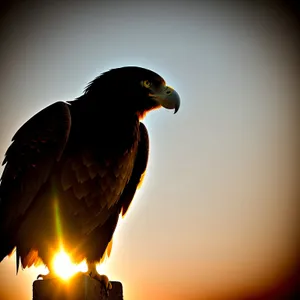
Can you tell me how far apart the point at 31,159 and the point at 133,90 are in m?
1.43

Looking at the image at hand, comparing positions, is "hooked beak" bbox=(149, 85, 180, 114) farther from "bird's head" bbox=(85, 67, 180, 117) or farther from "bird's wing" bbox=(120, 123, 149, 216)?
"bird's wing" bbox=(120, 123, 149, 216)

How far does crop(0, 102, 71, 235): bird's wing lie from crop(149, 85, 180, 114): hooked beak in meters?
1.18

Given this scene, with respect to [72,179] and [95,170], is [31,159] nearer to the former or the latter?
[72,179]

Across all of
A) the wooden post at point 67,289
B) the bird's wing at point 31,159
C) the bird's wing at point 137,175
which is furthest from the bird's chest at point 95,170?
the wooden post at point 67,289

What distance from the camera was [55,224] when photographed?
5.33 meters

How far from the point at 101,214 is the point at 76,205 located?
30 centimetres

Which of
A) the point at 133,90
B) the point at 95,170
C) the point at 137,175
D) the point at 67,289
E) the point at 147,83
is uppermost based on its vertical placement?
the point at 147,83

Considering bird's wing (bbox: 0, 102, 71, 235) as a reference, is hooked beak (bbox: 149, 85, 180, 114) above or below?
above

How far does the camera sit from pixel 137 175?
20.5 feet

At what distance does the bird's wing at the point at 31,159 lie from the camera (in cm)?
541

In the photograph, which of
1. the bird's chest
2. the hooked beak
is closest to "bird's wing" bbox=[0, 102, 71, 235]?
the bird's chest

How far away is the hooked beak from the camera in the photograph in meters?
6.57

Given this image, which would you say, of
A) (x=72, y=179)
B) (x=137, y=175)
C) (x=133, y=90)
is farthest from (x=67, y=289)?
(x=133, y=90)

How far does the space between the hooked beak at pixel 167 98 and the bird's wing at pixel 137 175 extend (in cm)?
54
